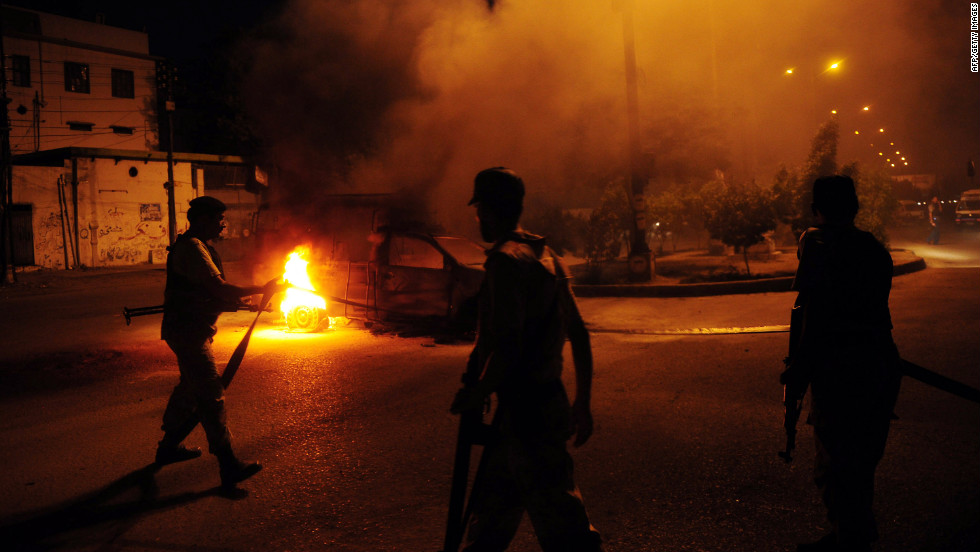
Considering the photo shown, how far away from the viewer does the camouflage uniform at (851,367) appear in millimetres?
2557

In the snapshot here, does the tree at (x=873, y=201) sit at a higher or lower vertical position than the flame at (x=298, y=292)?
higher

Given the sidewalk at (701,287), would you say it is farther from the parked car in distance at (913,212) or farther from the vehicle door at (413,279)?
the parked car in distance at (913,212)

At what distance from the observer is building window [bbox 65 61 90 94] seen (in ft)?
105

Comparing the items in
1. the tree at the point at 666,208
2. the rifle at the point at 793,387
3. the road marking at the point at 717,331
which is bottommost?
the road marking at the point at 717,331

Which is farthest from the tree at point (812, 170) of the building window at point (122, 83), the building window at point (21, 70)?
the building window at point (122, 83)

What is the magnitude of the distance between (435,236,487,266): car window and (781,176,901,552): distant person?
598 cm

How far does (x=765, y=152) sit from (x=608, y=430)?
1796cm

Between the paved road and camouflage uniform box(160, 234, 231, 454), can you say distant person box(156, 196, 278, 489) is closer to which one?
camouflage uniform box(160, 234, 231, 454)

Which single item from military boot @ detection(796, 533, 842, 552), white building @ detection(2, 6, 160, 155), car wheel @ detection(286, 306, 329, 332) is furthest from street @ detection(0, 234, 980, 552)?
white building @ detection(2, 6, 160, 155)

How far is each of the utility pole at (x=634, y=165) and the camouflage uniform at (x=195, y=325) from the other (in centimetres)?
950

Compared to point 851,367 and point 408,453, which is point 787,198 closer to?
point 408,453

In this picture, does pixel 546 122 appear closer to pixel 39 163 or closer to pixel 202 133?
pixel 39 163

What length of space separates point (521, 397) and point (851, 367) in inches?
55.0

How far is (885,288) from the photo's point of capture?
2594 mm
